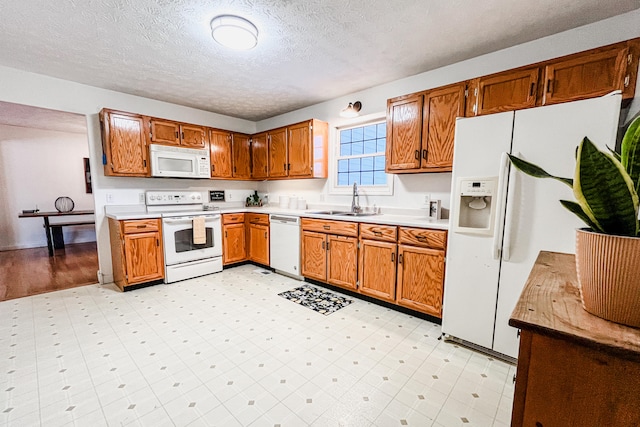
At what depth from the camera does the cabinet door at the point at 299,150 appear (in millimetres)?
3766

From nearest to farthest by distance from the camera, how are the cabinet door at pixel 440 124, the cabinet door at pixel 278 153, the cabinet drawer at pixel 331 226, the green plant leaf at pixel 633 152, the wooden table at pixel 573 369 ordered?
the wooden table at pixel 573 369
the green plant leaf at pixel 633 152
the cabinet door at pixel 440 124
the cabinet drawer at pixel 331 226
the cabinet door at pixel 278 153

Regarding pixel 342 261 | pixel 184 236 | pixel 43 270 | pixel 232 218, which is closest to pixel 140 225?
pixel 184 236

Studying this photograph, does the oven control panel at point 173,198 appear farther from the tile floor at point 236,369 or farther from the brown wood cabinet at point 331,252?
the brown wood cabinet at point 331,252

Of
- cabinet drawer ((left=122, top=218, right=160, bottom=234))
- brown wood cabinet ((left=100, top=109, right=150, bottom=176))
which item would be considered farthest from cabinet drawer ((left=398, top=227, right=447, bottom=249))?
brown wood cabinet ((left=100, top=109, right=150, bottom=176))

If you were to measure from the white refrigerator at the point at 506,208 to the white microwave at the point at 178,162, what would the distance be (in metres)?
3.41

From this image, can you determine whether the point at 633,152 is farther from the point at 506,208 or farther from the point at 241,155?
the point at 241,155

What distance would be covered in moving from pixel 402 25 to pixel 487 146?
1.13 metres

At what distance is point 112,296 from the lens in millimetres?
3062

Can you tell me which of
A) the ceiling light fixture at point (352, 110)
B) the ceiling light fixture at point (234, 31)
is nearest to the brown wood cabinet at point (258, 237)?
the ceiling light fixture at point (352, 110)

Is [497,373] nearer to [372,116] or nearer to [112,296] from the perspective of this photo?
[372,116]

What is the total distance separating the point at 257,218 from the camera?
408cm

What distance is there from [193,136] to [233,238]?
162 cm

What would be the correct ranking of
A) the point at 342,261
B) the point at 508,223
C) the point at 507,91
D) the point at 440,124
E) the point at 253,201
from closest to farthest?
the point at 508,223 → the point at 507,91 → the point at 440,124 → the point at 342,261 → the point at 253,201

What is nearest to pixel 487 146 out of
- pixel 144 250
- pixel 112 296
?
pixel 144 250
